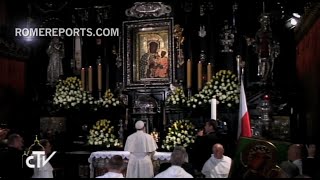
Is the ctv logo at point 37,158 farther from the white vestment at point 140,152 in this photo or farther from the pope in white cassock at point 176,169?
the white vestment at point 140,152

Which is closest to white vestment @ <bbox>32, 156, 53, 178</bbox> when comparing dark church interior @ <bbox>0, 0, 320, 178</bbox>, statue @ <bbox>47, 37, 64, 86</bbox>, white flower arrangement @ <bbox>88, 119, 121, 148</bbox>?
dark church interior @ <bbox>0, 0, 320, 178</bbox>

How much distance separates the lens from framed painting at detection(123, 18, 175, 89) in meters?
14.4

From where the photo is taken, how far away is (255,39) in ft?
→ 44.2

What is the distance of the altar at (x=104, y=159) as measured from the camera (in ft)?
38.1

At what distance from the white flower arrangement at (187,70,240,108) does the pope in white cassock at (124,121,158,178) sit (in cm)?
258

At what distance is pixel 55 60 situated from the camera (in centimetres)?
1506

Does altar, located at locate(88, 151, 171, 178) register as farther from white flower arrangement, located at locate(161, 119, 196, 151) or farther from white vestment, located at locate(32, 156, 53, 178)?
white vestment, located at locate(32, 156, 53, 178)

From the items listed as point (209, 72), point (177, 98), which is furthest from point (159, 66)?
point (209, 72)

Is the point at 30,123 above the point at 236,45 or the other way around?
the other way around

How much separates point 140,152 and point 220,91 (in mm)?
3129

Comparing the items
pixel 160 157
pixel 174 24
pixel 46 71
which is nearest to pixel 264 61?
pixel 174 24

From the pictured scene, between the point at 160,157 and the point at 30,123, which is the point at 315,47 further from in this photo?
the point at 30,123

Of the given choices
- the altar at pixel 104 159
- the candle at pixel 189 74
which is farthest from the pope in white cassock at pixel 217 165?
the candle at pixel 189 74

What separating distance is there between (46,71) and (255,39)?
573cm
